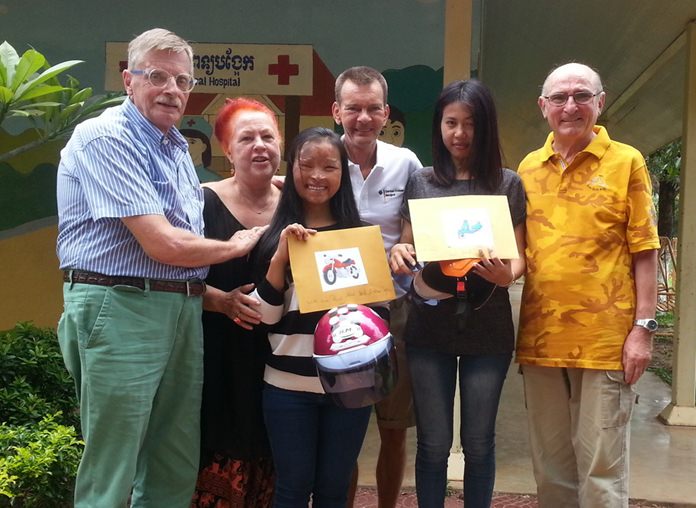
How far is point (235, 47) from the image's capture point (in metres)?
5.40

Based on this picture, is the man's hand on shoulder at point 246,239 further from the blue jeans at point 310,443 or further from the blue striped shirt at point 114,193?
the blue jeans at point 310,443

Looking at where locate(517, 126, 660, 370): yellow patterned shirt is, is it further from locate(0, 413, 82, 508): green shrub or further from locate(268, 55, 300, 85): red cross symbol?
locate(268, 55, 300, 85): red cross symbol

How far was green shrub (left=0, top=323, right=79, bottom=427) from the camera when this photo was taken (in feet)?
11.9

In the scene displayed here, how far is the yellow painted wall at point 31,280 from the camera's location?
5629 mm

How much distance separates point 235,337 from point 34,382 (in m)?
1.82

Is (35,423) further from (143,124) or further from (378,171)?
(378,171)

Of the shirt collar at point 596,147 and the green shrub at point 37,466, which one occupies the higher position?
the shirt collar at point 596,147

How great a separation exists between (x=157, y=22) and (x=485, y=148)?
3.77 m

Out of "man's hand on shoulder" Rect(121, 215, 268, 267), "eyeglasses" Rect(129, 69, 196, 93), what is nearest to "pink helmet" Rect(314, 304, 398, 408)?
"man's hand on shoulder" Rect(121, 215, 268, 267)

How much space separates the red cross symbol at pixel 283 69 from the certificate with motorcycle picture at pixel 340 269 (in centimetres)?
323

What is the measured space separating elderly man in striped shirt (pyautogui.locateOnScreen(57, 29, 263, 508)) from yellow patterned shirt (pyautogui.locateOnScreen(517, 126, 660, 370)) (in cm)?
114

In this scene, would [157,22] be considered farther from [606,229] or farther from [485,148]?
[606,229]

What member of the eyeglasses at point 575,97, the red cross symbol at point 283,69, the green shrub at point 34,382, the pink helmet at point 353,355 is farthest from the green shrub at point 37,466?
the red cross symbol at point 283,69

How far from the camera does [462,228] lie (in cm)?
246
